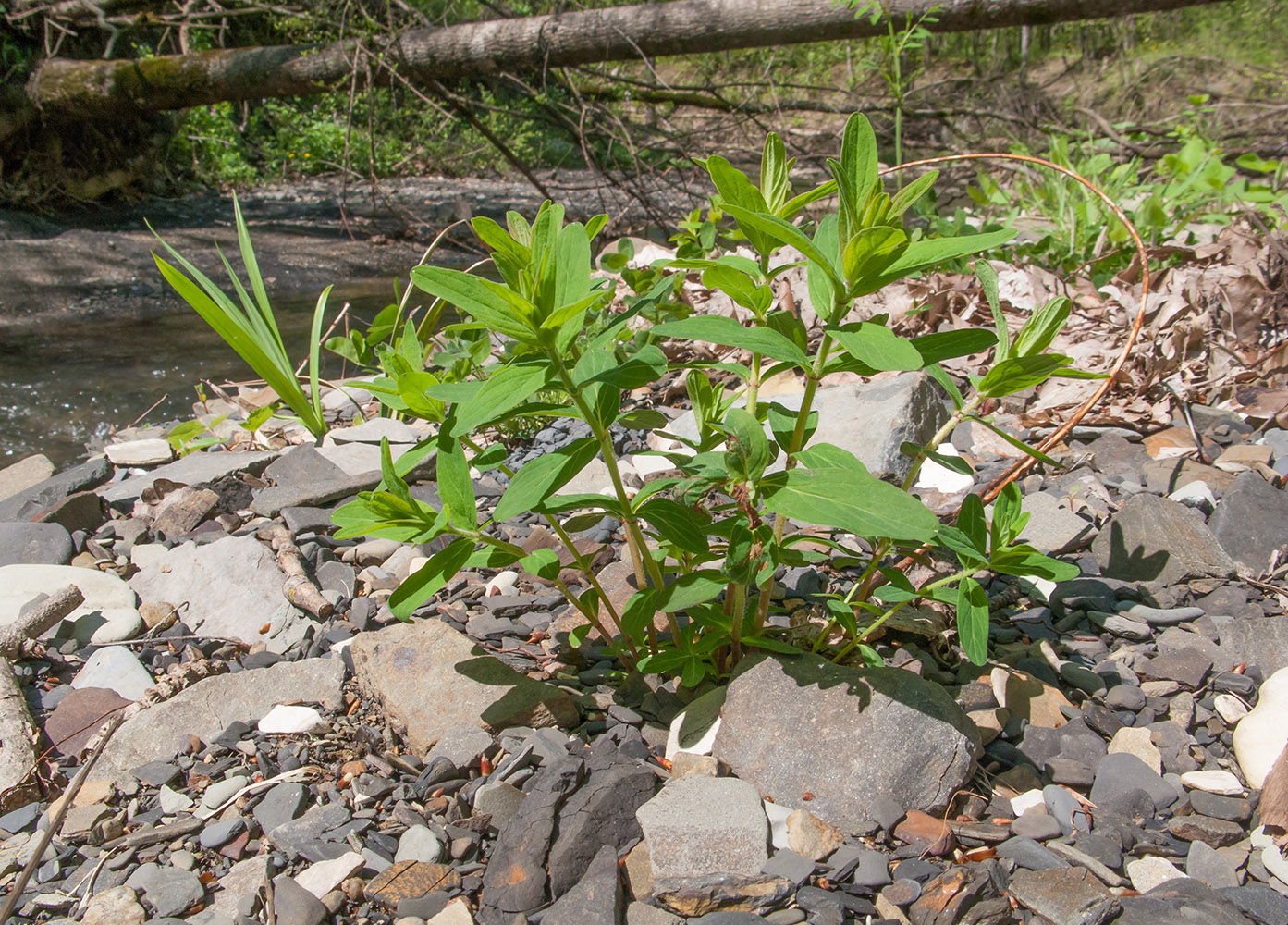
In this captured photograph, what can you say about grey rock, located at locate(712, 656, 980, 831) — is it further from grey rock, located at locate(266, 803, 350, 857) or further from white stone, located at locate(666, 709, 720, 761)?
grey rock, located at locate(266, 803, 350, 857)

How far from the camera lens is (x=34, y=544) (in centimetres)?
210

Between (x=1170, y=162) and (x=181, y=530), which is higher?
(x=1170, y=162)

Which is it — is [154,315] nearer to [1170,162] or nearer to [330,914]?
[330,914]

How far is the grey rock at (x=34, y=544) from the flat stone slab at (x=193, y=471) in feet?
0.86

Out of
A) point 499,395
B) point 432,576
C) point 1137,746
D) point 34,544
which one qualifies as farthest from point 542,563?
point 34,544

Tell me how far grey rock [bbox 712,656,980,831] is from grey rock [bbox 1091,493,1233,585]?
778mm

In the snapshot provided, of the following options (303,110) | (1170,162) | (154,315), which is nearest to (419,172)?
(303,110)

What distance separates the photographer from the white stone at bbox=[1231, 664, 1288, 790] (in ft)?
4.34

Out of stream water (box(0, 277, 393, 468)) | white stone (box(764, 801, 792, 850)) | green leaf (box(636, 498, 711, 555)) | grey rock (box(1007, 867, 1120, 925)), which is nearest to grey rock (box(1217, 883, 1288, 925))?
grey rock (box(1007, 867, 1120, 925))

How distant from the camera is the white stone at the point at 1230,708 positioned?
4.75 feet

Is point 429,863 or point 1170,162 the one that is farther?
point 1170,162

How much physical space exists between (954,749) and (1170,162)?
404 centimetres

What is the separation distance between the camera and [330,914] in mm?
1136

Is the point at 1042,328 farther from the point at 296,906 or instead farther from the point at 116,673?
the point at 116,673
